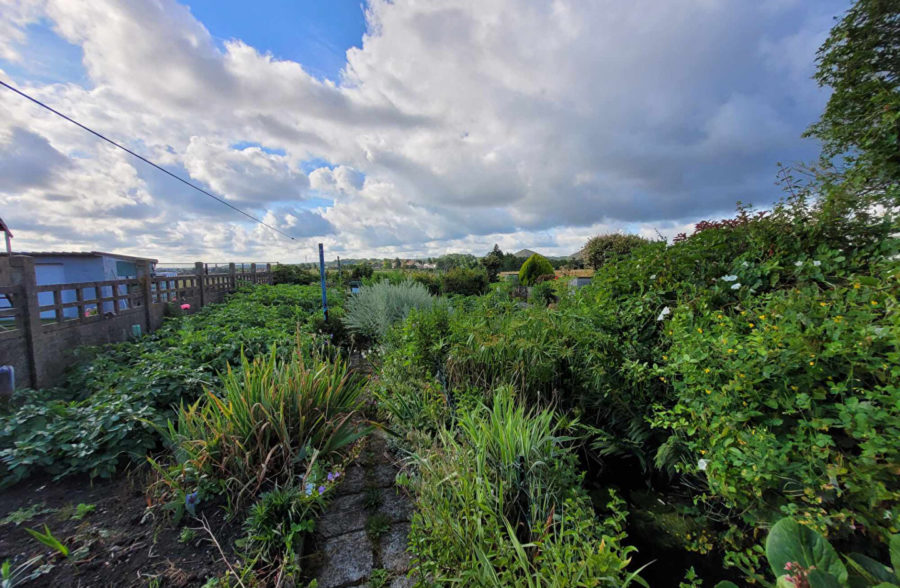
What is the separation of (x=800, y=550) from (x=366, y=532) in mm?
1701


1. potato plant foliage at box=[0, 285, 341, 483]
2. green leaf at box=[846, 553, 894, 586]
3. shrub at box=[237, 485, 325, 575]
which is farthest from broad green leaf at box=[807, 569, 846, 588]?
potato plant foliage at box=[0, 285, 341, 483]

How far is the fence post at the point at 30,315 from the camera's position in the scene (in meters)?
3.40

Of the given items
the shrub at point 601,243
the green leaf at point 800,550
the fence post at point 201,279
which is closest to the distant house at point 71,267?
the fence post at point 201,279

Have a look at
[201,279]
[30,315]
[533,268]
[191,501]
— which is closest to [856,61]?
[533,268]

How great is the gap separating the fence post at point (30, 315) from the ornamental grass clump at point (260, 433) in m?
2.75

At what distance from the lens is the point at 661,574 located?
4.69 feet

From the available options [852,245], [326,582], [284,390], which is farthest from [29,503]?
[852,245]

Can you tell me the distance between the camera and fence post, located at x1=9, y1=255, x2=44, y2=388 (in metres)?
3.40

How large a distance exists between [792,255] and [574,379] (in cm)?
141

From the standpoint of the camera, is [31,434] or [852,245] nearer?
[852,245]

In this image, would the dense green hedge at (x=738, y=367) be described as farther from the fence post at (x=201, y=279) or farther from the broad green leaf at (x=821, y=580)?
the fence post at (x=201, y=279)

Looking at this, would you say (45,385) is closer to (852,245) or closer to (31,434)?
(31,434)

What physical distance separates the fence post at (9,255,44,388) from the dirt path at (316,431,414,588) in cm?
402

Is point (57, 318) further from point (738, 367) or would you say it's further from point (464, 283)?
point (464, 283)
